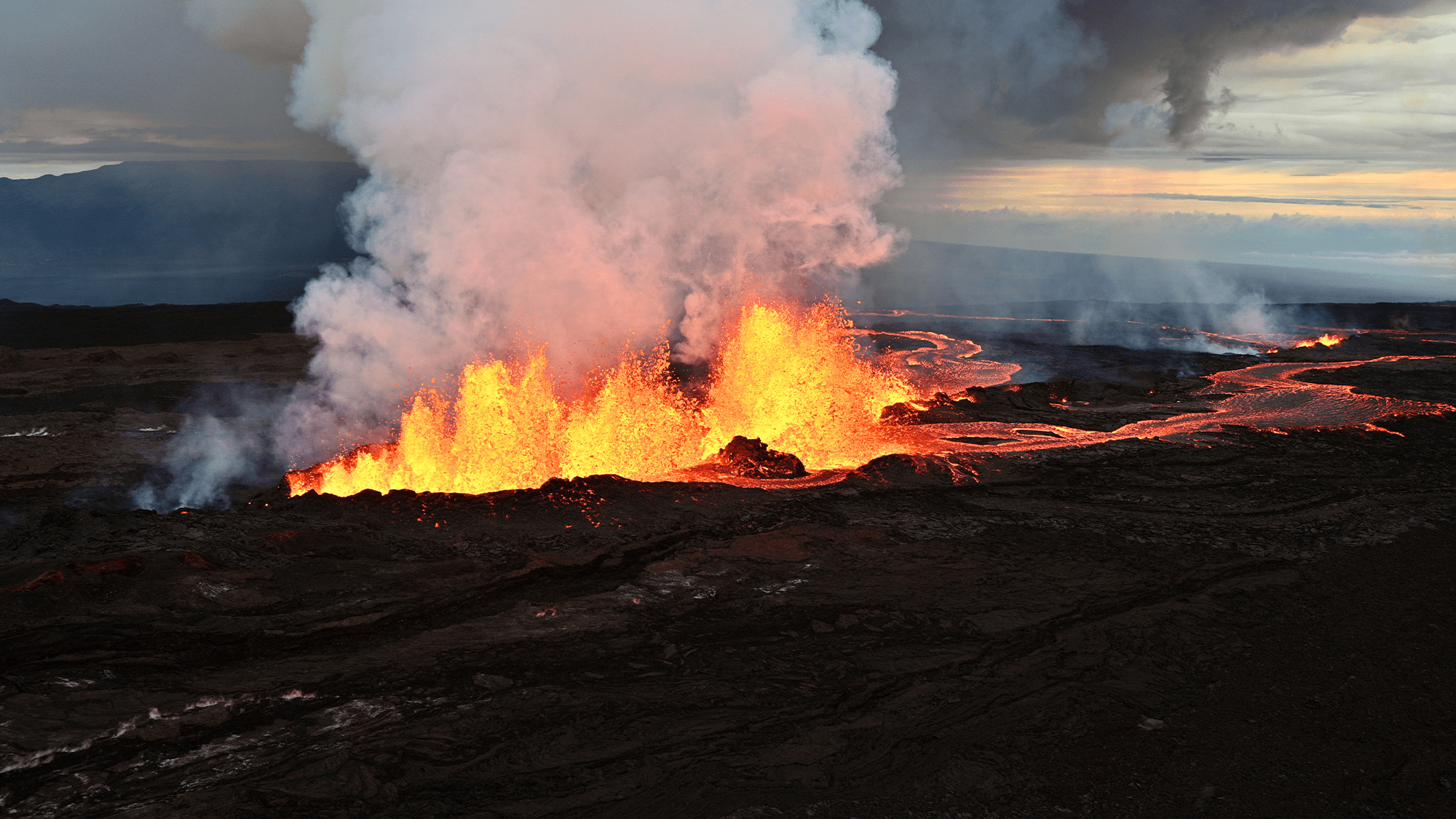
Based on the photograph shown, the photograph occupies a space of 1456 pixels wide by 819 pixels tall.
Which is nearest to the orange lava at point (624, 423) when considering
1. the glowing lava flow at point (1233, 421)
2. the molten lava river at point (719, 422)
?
the molten lava river at point (719, 422)

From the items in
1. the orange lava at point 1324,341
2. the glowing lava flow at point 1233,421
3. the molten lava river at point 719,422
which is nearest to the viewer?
the molten lava river at point 719,422

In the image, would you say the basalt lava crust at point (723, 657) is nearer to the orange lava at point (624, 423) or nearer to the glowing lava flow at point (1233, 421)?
the orange lava at point (624, 423)

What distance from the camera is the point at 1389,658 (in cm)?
929

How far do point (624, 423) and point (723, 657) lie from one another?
977cm

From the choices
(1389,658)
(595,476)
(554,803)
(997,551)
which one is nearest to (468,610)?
(554,803)

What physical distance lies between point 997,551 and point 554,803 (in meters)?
8.37

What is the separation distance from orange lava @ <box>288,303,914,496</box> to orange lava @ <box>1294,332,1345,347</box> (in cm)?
3913

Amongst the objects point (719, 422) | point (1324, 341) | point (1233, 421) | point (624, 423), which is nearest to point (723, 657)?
point (624, 423)

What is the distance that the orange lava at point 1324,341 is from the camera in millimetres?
50013

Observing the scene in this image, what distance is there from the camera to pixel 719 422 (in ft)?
72.6

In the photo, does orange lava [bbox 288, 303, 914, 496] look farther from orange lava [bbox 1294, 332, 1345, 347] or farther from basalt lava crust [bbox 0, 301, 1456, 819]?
orange lava [bbox 1294, 332, 1345, 347]

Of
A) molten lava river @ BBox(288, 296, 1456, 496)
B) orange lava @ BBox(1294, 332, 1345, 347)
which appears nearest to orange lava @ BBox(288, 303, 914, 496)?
molten lava river @ BBox(288, 296, 1456, 496)

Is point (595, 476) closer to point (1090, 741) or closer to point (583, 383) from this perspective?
point (583, 383)

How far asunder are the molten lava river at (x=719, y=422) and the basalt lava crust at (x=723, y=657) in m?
2.31
